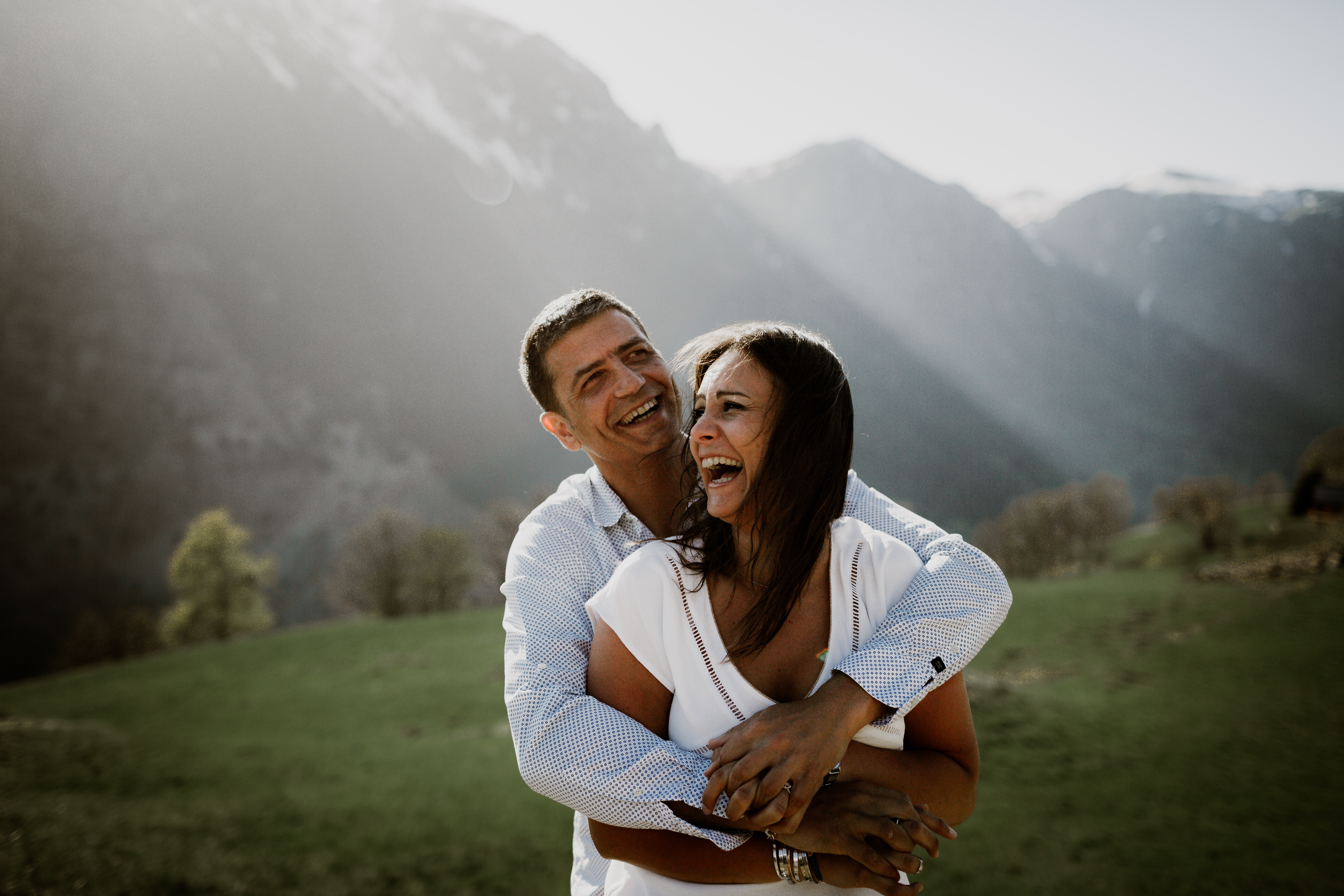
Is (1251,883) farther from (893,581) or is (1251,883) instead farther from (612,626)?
(612,626)

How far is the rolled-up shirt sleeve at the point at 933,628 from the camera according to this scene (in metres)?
2.26

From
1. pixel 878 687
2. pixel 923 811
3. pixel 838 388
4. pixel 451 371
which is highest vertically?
pixel 838 388

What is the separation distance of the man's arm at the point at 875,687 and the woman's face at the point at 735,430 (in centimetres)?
67

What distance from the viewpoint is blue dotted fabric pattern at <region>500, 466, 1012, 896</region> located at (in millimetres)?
2225

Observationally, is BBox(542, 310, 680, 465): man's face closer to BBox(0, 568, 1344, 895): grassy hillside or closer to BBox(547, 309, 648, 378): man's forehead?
BBox(547, 309, 648, 378): man's forehead

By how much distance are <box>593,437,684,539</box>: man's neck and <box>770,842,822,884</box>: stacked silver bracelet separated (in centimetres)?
163

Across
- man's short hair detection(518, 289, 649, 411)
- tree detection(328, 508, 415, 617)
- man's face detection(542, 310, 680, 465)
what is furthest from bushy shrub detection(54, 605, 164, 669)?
man's face detection(542, 310, 680, 465)

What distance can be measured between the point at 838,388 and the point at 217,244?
166106 millimetres

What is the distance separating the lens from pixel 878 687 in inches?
88.0

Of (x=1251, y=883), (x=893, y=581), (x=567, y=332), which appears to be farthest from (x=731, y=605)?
(x=1251, y=883)

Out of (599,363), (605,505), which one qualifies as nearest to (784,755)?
(605,505)

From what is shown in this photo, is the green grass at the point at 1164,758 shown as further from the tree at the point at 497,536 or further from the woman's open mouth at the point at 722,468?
the tree at the point at 497,536

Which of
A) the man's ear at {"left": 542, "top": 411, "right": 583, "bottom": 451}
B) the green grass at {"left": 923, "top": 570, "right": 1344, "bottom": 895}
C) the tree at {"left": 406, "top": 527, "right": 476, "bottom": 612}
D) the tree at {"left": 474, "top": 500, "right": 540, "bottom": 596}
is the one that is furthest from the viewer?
the tree at {"left": 406, "top": 527, "right": 476, "bottom": 612}

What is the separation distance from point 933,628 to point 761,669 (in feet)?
2.03
